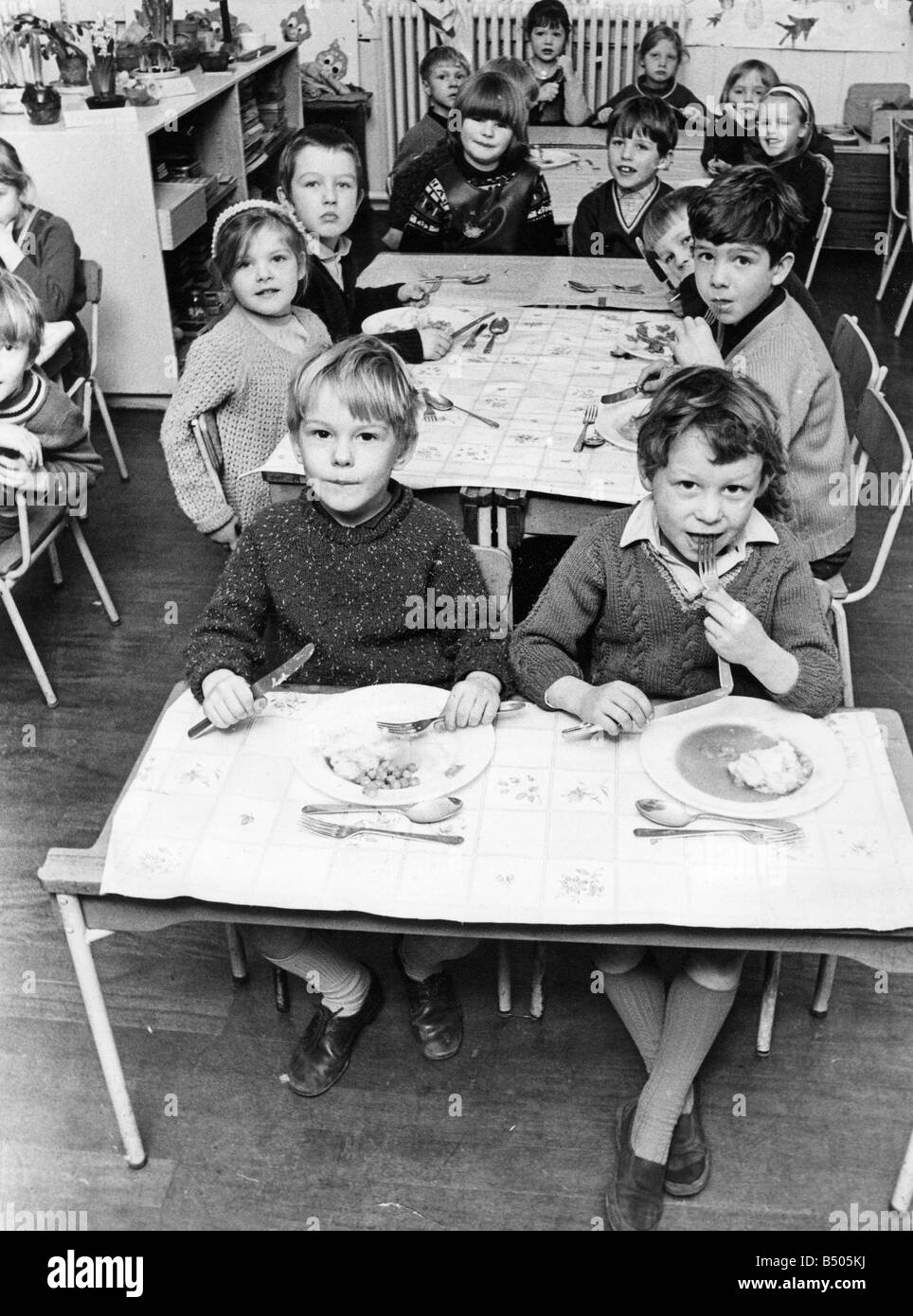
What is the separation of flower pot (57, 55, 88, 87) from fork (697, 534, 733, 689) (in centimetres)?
374

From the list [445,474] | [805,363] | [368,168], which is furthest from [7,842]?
[368,168]

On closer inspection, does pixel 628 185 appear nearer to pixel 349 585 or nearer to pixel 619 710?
pixel 349 585

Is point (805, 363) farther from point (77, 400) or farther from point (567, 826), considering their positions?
point (77, 400)

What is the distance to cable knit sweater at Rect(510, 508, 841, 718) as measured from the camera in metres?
1.69

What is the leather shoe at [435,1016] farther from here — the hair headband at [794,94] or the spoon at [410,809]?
the hair headband at [794,94]

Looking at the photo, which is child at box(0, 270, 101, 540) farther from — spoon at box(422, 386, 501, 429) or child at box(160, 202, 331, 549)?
spoon at box(422, 386, 501, 429)

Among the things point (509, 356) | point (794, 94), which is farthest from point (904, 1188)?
point (794, 94)

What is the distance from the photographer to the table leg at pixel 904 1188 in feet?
5.26

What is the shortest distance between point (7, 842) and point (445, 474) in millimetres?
1122

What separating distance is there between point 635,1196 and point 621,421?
1.35m

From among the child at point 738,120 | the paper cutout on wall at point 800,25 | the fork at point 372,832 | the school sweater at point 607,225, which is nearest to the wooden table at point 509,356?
the school sweater at point 607,225

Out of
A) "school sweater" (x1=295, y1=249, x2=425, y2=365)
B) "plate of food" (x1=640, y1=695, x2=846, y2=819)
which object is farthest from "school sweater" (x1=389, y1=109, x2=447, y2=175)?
"plate of food" (x1=640, y1=695, x2=846, y2=819)

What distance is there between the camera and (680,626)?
5.79ft
